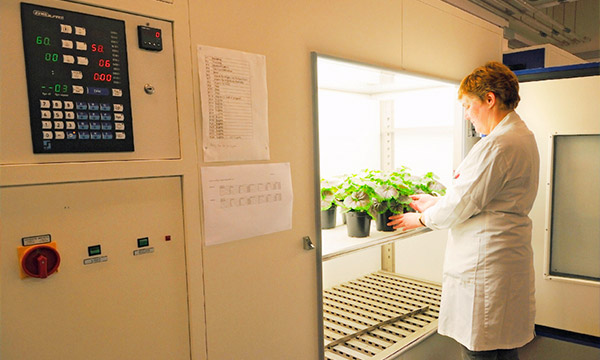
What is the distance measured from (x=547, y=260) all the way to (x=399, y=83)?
4.39 ft

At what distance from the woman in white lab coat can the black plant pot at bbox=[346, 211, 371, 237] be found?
33cm

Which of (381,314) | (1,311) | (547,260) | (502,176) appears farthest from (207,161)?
(547,260)

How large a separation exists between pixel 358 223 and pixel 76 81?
1.29 meters

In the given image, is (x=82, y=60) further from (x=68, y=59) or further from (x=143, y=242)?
(x=143, y=242)

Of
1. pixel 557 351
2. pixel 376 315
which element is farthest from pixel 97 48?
pixel 557 351

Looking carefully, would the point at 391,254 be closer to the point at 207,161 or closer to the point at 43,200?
the point at 207,161

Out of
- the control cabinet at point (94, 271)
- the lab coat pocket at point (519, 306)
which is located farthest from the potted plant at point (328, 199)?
the control cabinet at point (94, 271)

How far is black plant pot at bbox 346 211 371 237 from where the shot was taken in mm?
1833

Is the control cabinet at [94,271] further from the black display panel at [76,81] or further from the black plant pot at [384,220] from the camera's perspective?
the black plant pot at [384,220]

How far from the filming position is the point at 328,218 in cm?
203

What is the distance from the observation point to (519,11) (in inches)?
160

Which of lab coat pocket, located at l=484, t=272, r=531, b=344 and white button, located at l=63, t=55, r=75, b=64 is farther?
lab coat pocket, located at l=484, t=272, r=531, b=344

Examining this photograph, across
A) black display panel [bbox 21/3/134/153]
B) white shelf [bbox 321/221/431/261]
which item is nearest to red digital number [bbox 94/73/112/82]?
black display panel [bbox 21/3/134/153]

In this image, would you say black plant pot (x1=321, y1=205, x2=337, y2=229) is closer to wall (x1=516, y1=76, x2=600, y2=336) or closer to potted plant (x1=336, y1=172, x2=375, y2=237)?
potted plant (x1=336, y1=172, x2=375, y2=237)
